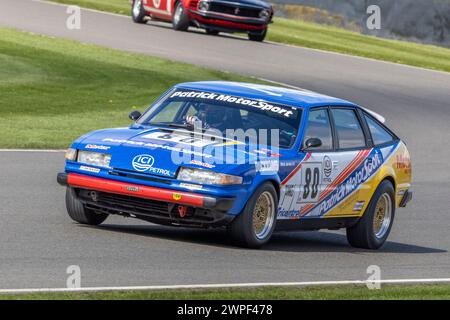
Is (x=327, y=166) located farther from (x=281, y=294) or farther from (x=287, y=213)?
(x=281, y=294)

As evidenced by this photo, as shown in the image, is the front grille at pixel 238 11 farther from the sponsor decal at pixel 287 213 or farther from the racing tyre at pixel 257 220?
the racing tyre at pixel 257 220

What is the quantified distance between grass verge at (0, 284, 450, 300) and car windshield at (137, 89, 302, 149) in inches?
88.7

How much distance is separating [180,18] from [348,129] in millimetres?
19705

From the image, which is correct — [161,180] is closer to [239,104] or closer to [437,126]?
[239,104]

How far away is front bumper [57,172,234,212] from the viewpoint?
10.1 metres

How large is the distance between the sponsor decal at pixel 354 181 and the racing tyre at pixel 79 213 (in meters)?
2.12

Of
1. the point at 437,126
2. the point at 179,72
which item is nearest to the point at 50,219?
the point at 437,126

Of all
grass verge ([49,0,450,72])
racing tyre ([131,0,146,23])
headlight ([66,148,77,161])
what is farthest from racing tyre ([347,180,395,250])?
racing tyre ([131,0,146,23])

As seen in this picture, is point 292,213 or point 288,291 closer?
point 288,291

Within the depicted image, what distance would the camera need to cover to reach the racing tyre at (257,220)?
10.3 metres
